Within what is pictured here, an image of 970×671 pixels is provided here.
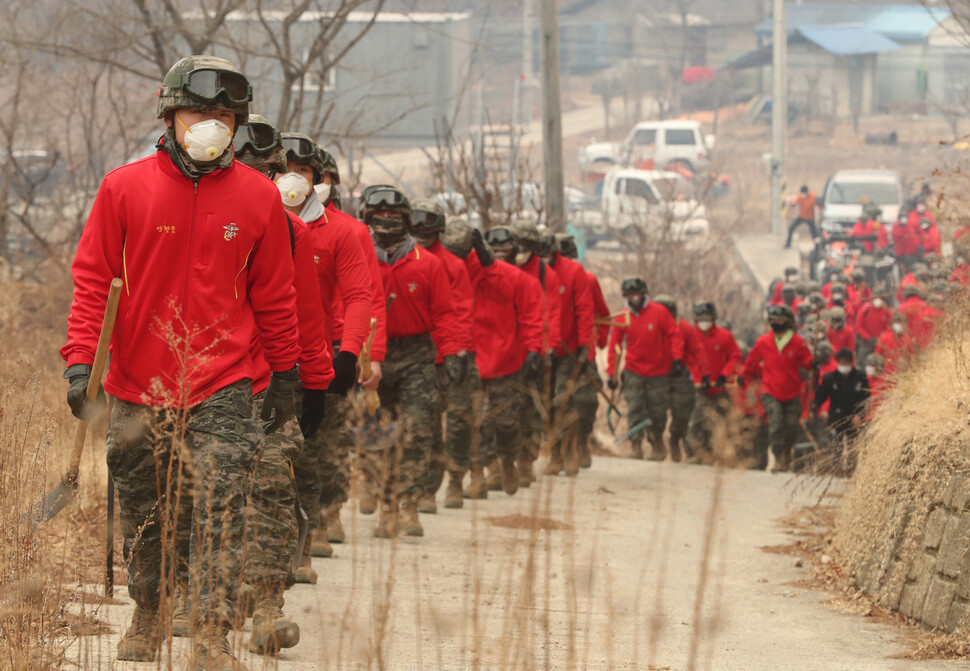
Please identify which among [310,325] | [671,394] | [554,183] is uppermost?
[554,183]

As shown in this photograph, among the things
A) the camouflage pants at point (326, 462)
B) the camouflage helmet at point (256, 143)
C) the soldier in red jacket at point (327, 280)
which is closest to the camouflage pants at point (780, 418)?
the camouflage pants at point (326, 462)

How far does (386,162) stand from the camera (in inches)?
2125

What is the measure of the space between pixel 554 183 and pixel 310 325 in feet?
40.0

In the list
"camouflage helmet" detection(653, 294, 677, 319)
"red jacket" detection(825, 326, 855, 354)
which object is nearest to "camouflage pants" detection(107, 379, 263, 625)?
"camouflage helmet" detection(653, 294, 677, 319)

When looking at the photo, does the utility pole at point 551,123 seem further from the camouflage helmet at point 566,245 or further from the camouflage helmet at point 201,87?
the camouflage helmet at point 201,87

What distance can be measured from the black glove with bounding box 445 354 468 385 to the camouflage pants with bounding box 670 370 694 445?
7668mm

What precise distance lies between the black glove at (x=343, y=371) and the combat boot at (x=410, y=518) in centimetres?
286

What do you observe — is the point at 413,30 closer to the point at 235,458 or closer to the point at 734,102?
the point at 734,102

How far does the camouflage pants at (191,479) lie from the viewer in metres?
5.25

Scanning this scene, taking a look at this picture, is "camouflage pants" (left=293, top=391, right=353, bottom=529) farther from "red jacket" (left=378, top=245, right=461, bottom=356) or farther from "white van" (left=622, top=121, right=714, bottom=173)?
"white van" (left=622, top=121, right=714, bottom=173)

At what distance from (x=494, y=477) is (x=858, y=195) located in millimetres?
25149

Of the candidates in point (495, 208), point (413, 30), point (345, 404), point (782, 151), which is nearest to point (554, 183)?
point (495, 208)

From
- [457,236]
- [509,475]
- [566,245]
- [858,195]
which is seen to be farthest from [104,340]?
[858,195]

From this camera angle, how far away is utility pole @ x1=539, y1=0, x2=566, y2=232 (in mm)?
18016
